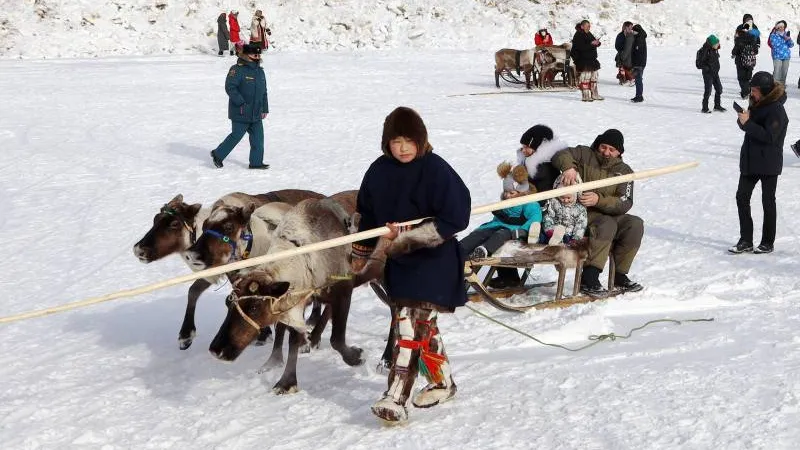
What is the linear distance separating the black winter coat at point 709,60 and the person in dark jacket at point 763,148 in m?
9.81

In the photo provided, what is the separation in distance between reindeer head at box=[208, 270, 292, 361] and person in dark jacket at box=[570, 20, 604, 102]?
15.4 meters

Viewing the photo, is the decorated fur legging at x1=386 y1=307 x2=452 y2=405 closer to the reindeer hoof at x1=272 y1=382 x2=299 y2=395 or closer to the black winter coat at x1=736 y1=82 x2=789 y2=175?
the reindeer hoof at x1=272 y1=382 x2=299 y2=395

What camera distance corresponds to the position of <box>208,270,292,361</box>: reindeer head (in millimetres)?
4703

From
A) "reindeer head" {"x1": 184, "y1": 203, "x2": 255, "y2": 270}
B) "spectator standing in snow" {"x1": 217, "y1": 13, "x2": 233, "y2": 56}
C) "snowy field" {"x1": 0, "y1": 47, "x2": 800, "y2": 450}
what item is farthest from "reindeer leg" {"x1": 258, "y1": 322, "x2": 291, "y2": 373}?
"spectator standing in snow" {"x1": 217, "y1": 13, "x2": 233, "y2": 56}

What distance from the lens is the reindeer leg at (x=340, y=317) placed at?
5605 millimetres

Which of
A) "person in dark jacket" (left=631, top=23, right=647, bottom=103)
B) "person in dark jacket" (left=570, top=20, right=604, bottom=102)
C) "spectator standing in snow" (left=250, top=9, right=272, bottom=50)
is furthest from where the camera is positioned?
"spectator standing in snow" (left=250, top=9, right=272, bottom=50)

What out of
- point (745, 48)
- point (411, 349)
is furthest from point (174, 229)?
point (745, 48)

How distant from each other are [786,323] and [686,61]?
21.9 m

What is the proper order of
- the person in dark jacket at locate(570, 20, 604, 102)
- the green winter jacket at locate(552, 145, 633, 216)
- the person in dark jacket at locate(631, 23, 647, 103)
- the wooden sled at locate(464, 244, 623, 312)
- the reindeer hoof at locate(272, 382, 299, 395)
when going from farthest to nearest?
the person in dark jacket at locate(570, 20, 604, 102) < the person in dark jacket at locate(631, 23, 647, 103) < the green winter jacket at locate(552, 145, 633, 216) < the wooden sled at locate(464, 244, 623, 312) < the reindeer hoof at locate(272, 382, 299, 395)

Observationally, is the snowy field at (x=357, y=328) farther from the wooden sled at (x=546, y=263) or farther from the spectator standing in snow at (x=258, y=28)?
the spectator standing in snow at (x=258, y=28)

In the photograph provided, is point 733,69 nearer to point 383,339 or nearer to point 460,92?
point 460,92

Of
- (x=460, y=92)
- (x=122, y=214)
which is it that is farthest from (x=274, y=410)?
(x=460, y=92)

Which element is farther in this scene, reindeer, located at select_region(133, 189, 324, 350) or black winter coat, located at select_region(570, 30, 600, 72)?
black winter coat, located at select_region(570, 30, 600, 72)

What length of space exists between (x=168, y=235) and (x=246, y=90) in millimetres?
6754
